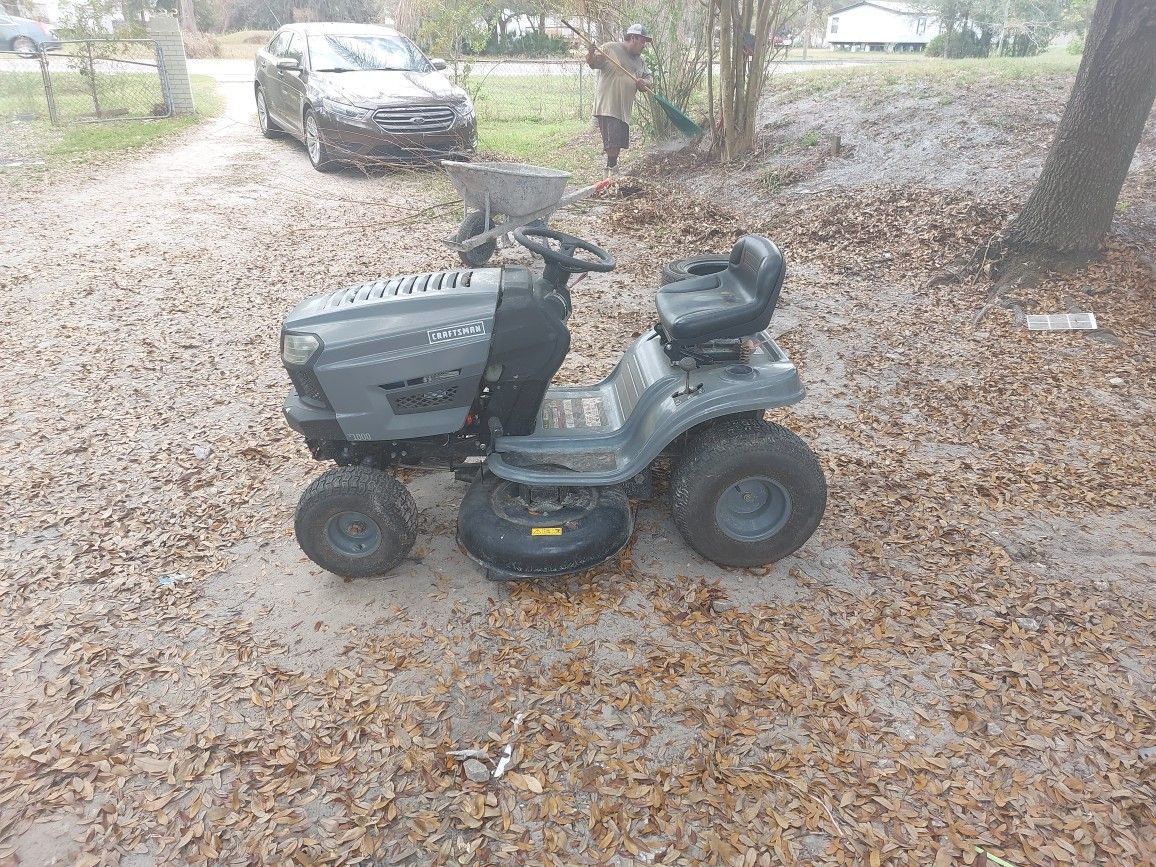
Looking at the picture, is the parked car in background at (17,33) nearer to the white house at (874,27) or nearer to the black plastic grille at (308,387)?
the black plastic grille at (308,387)

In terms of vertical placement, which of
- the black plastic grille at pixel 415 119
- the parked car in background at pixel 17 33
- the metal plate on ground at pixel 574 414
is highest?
the parked car in background at pixel 17 33

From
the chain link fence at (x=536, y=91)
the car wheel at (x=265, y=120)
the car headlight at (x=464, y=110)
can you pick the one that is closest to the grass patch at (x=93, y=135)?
the car wheel at (x=265, y=120)

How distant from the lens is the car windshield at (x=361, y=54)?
10.7 meters

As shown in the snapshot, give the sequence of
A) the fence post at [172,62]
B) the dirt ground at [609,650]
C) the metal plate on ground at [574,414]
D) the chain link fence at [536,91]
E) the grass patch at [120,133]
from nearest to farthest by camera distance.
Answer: the dirt ground at [609,650]
the metal plate on ground at [574,414]
the grass patch at [120,133]
the fence post at [172,62]
the chain link fence at [536,91]

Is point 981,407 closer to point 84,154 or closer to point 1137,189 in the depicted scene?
point 1137,189

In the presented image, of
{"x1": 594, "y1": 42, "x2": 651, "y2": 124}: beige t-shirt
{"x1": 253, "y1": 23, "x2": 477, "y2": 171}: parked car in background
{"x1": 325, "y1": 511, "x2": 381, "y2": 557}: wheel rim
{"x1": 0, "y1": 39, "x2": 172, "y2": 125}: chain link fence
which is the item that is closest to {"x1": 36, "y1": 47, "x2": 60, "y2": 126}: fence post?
{"x1": 0, "y1": 39, "x2": 172, "y2": 125}: chain link fence

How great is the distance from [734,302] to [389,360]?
1.45 m

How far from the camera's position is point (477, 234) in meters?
7.09

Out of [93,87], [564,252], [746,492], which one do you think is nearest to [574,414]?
[564,252]

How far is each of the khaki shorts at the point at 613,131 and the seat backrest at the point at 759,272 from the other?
7.25 meters

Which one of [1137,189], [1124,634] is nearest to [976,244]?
[1137,189]

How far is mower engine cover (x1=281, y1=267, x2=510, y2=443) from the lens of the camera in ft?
9.70

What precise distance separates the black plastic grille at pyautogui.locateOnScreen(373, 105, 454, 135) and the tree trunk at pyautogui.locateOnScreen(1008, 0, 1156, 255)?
691 centimetres

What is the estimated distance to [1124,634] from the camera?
118 inches
